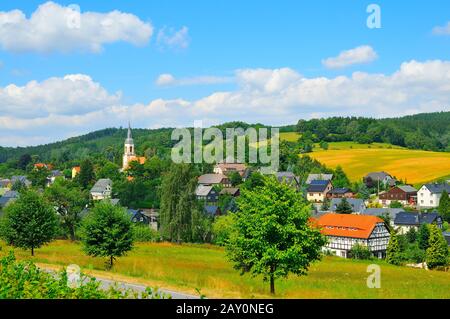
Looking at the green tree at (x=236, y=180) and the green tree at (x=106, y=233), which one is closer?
the green tree at (x=106, y=233)

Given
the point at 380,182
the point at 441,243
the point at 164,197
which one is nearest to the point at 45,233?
the point at 164,197

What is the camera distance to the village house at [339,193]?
120912 millimetres

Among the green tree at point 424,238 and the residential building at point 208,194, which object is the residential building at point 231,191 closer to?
the residential building at point 208,194

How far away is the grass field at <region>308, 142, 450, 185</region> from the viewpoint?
137625mm

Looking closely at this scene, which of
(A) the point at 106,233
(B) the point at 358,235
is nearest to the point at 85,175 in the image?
(B) the point at 358,235

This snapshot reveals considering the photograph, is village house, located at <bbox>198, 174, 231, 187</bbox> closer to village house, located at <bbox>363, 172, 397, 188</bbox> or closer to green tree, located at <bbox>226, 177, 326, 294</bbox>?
village house, located at <bbox>363, 172, 397, 188</bbox>

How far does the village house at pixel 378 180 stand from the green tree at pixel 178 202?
83.6 meters

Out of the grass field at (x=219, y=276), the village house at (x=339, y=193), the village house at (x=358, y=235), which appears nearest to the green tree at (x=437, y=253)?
the grass field at (x=219, y=276)

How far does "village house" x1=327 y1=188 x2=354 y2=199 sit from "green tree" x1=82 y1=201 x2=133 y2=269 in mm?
94736

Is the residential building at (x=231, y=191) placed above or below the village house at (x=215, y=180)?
below

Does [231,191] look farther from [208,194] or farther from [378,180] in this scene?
[378,180]

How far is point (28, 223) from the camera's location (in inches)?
1492
